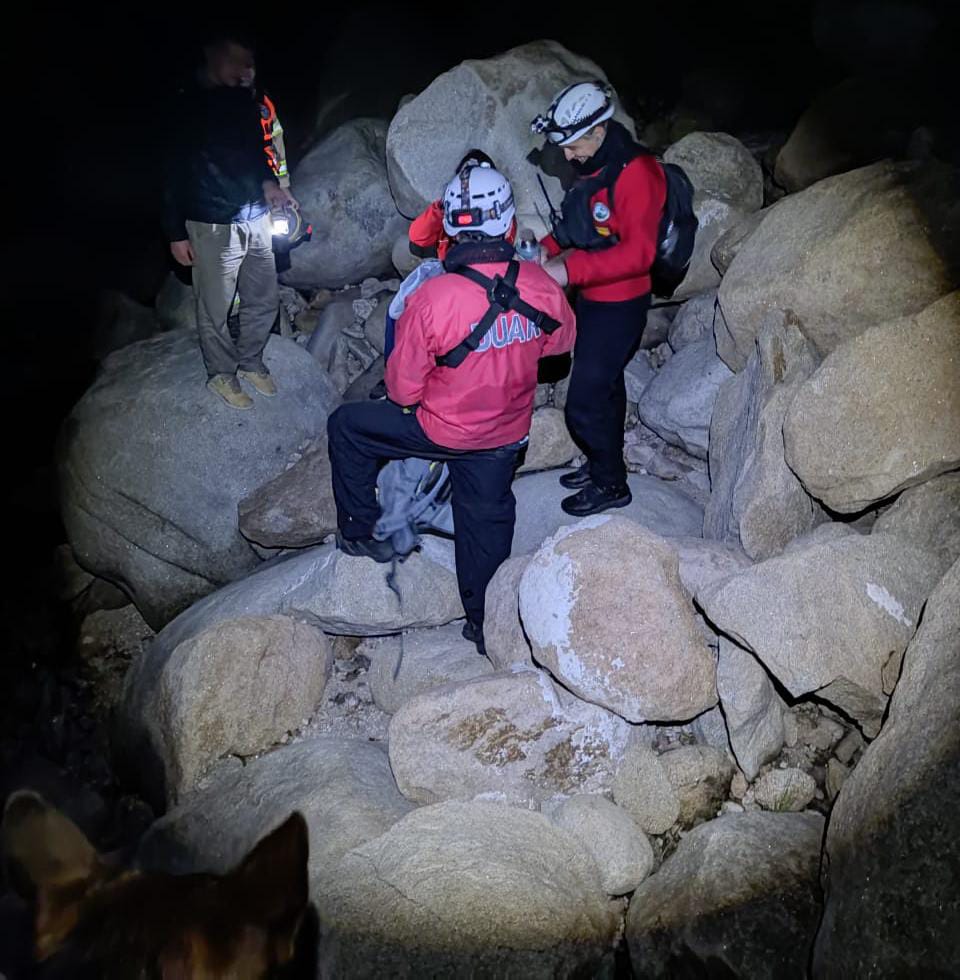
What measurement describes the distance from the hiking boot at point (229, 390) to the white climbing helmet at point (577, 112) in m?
2.80

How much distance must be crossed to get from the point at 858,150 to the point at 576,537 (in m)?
3.91

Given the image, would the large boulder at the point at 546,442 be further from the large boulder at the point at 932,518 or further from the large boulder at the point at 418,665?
the large boulder at the point at 932,518

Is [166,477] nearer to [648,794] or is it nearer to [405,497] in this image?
[405,497]

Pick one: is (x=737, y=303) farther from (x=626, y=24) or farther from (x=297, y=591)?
(x=626, y=24)

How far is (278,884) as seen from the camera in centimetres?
241

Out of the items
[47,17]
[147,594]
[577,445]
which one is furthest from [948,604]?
[47,17]

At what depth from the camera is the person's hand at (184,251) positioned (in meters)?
5.29

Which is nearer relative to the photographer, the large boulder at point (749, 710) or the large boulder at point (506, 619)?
the large boulder at point (749, 710)

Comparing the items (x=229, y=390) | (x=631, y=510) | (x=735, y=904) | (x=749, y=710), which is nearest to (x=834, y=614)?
(x=749, y=710)

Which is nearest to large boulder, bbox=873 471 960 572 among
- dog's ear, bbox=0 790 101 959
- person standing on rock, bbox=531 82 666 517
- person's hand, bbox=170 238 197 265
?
person standing on rock, bbox=531 82 666 517

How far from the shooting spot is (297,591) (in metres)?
4.83

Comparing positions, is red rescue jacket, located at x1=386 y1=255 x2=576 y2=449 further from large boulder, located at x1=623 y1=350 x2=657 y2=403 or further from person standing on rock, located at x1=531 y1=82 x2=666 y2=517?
large boulder, located at x1=623 y1=350 x2=657 y2=403

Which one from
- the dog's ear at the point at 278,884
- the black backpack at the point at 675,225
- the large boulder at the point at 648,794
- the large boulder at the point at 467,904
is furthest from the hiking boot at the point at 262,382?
the dog's ear at the point at 278,884

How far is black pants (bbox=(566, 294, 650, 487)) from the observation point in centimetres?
461
